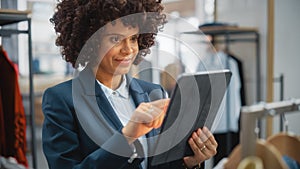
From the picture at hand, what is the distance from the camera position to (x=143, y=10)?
2.76ft

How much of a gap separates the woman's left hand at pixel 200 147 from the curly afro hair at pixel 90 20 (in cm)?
22

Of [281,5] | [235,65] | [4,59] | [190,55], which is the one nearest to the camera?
[190,55]

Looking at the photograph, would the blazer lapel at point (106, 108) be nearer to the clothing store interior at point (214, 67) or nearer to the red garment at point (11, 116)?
Result: the clothing store interior at point (214, 67)

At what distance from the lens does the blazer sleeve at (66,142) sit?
2.67 feet

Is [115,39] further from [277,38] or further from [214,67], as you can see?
[277,38]

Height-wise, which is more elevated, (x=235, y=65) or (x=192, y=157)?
(x=235, y=65)

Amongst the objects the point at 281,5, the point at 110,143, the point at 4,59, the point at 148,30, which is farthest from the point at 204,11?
the point at 110,143

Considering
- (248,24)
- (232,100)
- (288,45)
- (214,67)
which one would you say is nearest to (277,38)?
(288,45)

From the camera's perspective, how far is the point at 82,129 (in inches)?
33.1

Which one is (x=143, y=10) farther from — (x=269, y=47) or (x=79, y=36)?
(x=269, y=47)

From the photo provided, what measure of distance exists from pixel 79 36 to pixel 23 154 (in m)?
0.90

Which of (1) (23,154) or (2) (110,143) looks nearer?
(2) (110,143)

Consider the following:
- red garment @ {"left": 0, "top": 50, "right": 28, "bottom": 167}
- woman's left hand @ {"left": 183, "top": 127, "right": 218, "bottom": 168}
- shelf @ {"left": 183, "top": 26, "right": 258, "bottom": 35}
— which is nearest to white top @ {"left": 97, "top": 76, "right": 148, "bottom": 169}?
woman's left hand @ {"left": 183, "top": 127, "right": 218, "bottom": 168}

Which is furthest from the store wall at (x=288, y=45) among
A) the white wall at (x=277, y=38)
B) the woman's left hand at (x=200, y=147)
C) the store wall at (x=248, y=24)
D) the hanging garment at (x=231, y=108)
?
the woman's left hand at (x=200, y=147)
